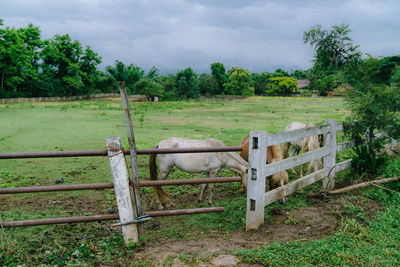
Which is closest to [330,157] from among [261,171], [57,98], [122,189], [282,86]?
[261,171]

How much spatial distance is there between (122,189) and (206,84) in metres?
67.5

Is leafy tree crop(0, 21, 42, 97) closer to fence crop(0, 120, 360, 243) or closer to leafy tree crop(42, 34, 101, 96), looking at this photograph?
leafy tree crop(42, 34, 101, 96)

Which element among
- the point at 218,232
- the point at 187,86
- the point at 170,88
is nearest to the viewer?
the point at 218,232

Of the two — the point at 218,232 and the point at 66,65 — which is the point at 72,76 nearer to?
the point at 66,65

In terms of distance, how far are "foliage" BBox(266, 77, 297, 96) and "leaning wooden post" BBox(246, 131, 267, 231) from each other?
7410cm

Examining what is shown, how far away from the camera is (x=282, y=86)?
75.4 m

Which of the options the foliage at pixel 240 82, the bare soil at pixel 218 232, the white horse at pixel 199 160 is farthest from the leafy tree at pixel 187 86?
the bare soil at pixel 218 232

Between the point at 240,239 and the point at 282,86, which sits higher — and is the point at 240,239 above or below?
below

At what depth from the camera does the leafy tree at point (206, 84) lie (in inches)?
2768

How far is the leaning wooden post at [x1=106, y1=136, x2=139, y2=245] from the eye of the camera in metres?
3.76

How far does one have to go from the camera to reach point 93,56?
5503 cm

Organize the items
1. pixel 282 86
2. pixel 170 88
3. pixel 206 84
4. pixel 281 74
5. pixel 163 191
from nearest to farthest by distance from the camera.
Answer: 1. pixel 163 191
2. pixel 170 88
3. pixel 206 84
4. pixel 282 86
5. pixel 281 74

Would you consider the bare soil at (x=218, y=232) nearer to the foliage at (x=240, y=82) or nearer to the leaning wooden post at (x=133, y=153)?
the leaning wooden post at (x=133, y=153)

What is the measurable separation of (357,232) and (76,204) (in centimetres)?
460
